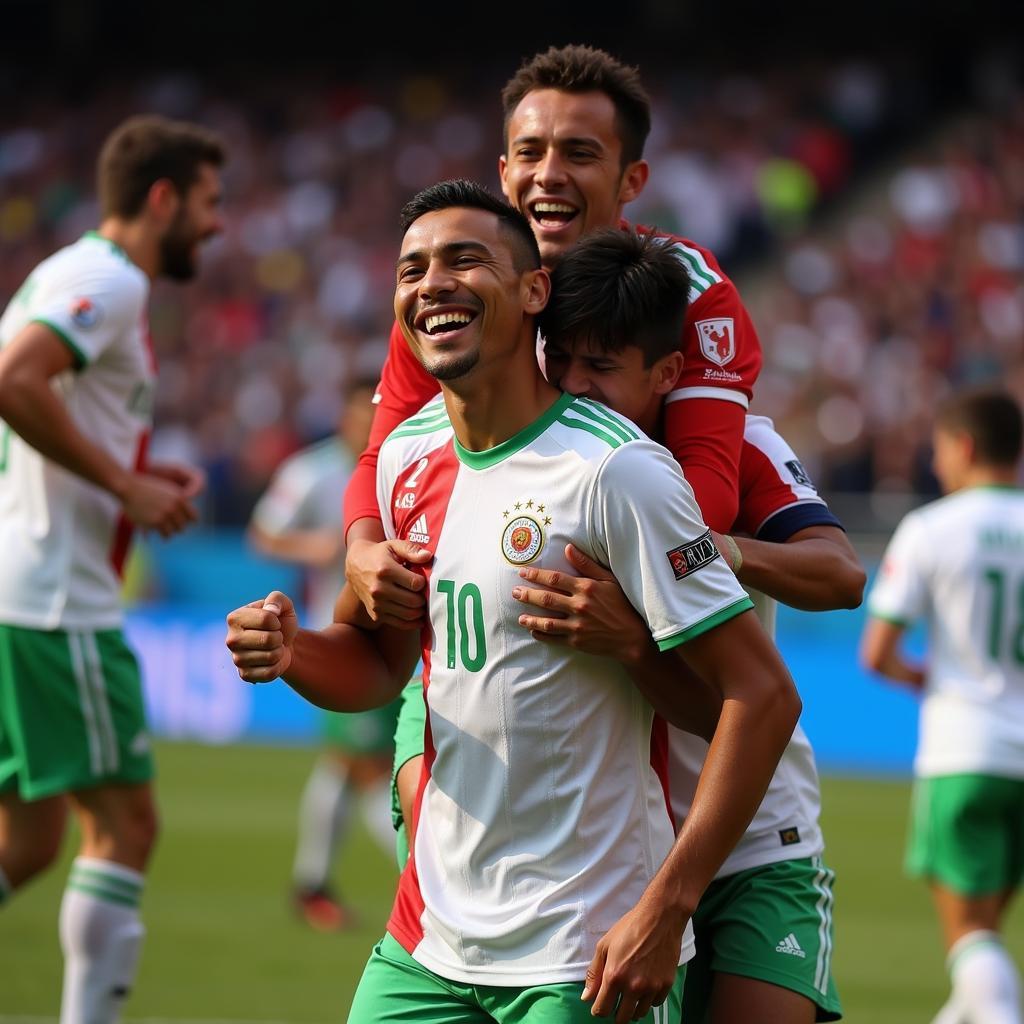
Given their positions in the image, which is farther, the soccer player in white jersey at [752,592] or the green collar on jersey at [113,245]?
the green collar on jersey at [113,245]

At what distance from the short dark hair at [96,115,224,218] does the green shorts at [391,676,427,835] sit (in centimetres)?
250

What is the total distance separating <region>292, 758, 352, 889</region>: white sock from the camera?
846cm

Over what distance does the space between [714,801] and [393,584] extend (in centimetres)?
75

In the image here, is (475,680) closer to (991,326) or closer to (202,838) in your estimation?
(202,838)

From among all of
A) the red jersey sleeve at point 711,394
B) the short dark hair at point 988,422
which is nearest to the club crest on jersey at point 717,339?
the red jersey sleeve at point 711,394

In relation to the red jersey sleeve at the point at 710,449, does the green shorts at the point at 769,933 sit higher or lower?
lower

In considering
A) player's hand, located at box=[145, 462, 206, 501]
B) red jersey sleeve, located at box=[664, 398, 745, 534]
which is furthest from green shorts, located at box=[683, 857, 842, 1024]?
player's hand, located at box=[145, 462, 206, 501]

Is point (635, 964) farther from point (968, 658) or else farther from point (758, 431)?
point (968, 658)

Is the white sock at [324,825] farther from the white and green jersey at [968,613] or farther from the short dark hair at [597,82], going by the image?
the short dark hair at [597,82]

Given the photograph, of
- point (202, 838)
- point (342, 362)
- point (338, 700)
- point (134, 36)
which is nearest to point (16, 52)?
point (134, 36)

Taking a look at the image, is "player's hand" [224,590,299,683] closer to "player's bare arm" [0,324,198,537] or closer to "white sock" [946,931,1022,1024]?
"player's bare arm" [0,324,198,537]

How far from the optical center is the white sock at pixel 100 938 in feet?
17.5

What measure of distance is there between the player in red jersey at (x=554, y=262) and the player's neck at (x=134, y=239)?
6.77ft

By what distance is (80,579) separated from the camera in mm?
5656
